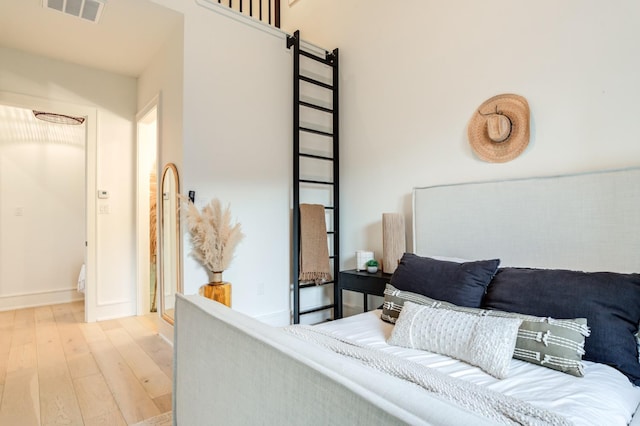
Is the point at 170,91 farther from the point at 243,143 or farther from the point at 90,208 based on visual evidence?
the point at 90,208

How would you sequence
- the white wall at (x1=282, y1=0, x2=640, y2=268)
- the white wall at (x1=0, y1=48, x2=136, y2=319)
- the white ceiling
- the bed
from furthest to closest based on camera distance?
the white wall at (x1=0, y1=48, x2=136, y2=319)
the white ceiling
the white wall at (x1=282, y1=0, x2=640, y2=268)
the bed

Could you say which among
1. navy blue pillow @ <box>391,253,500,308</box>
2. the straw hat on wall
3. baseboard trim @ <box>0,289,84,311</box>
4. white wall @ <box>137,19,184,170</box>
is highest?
white wall @ <box>137,19,184,170</box>

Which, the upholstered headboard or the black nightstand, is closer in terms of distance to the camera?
the upholstered headboard

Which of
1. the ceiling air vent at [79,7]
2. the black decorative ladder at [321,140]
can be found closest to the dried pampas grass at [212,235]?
the black decorative ladder at [321,140]

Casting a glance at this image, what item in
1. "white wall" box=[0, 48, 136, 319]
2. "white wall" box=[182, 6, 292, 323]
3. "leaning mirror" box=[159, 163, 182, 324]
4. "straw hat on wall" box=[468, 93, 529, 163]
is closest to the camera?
"straw hat on wall" box=[468, 93, 529, 163]

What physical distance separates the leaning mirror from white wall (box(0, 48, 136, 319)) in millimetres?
876

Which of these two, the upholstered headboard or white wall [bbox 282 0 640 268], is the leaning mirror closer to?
white wall [bbox 282 0 640 268]

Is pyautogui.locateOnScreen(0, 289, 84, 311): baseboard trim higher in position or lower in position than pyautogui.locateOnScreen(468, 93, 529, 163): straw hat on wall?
lower

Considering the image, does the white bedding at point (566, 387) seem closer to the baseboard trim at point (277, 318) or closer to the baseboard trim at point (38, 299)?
the baseboard trim at point (277, 318)

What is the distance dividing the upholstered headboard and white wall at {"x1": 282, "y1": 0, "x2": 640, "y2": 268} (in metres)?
0.16

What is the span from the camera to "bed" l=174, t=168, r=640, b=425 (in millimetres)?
805

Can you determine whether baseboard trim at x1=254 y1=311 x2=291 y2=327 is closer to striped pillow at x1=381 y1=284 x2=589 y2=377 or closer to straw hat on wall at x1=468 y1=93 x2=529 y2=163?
striped pillow at x1=381 y1=284 x2=589 y2=377

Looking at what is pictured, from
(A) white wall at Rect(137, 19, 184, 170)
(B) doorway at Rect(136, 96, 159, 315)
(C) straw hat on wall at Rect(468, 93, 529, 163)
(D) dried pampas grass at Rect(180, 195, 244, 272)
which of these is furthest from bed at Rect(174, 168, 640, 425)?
(B) doorway at Rect(136, 96, 159, 315)

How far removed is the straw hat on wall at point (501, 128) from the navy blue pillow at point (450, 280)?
0.86 m
